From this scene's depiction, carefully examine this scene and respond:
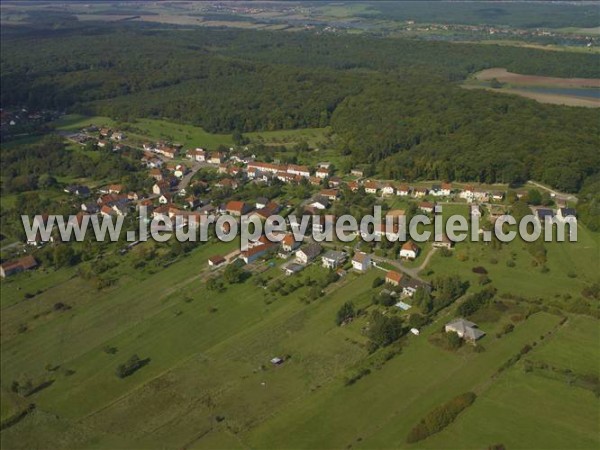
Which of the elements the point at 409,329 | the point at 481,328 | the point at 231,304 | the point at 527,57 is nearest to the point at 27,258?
the point at 231,304

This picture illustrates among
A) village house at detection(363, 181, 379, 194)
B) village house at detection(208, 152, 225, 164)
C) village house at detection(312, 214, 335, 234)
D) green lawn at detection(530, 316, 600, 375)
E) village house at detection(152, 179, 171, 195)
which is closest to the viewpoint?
green lawn at detection(530, 316, 600, 375)

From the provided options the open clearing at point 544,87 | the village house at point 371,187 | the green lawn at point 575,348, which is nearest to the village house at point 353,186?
the village house at point 371,187

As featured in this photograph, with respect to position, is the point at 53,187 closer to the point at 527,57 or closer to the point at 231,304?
the point at 231,304

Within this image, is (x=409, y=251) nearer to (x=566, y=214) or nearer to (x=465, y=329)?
(x=465, y=329)

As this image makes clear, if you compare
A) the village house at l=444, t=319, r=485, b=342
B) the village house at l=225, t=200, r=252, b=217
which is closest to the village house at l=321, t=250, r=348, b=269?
the village house at l=444, t=319, r=485, b=342

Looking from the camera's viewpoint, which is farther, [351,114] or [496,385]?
[351,114]

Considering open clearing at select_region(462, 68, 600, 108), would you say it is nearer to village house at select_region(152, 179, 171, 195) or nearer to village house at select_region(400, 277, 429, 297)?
village house at select_region(152, 179, 171, 195)

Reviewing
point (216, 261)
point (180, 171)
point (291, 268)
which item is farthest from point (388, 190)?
point (180, 171)
